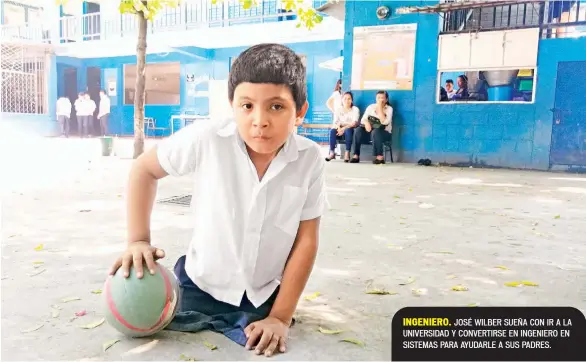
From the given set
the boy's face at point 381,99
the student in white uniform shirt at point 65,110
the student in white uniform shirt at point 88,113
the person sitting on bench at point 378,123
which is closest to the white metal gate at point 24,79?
the student in white uniform shirt at point 65,110

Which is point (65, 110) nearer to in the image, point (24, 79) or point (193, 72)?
point (24, 79)

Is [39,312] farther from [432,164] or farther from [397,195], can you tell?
[432,164]

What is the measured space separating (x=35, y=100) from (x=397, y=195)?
1818 cm

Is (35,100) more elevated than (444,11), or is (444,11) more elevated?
(444,11)

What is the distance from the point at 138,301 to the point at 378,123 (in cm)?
876

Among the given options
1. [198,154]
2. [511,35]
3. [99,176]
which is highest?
[511,35]

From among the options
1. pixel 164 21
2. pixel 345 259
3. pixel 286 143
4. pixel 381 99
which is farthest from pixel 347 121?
pixel 164 21

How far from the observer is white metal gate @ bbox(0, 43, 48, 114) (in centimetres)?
1838

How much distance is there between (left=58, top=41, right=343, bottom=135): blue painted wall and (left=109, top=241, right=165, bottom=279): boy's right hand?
45.1 feet

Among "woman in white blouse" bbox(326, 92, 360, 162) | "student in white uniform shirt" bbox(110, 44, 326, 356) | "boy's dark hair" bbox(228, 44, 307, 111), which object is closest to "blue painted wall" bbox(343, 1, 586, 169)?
"woman in white blouse" bbox(326, 92, 360, 162)

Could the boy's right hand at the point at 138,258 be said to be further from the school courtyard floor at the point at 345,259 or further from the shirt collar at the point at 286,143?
the shirt collar at the point at 286,143

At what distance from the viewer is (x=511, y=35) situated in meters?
9.22

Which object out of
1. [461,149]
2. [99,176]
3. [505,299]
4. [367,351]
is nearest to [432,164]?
[461,149]

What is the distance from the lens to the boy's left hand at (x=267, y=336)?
72.1 inches
